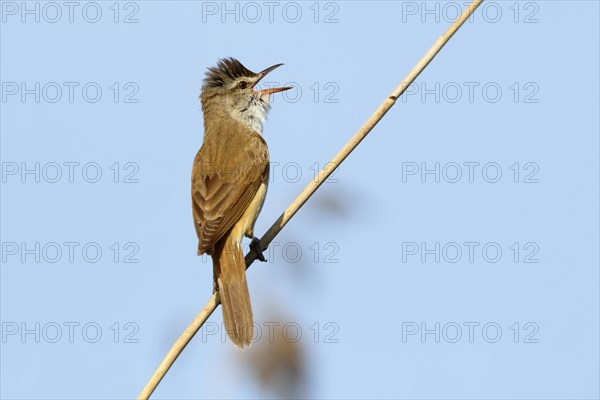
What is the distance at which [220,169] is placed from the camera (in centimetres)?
499

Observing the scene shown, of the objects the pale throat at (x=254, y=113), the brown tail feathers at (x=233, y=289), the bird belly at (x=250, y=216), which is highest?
the pale throat at (x=254, y=113)

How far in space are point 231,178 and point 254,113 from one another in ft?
2.84

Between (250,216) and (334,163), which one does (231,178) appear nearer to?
(250,216)

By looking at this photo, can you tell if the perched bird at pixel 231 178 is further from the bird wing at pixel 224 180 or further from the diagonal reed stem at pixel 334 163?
the diagonal reed stem at pixel 334 163

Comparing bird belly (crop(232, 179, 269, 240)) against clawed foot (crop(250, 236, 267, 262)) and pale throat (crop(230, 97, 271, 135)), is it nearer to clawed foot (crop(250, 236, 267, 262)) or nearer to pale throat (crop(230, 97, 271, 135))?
clawed foot (crop(250, 236, 267, 262))

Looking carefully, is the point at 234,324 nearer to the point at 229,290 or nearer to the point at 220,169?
the point at 229,290

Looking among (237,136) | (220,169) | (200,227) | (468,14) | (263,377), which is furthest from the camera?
(237,136)

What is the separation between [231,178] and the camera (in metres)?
4.89

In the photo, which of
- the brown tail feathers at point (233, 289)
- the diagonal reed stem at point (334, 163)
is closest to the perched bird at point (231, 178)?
the brown tail feathers at point (233, 289)

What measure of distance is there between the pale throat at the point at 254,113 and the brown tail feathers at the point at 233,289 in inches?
48.4

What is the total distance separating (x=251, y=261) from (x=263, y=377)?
1.77 m

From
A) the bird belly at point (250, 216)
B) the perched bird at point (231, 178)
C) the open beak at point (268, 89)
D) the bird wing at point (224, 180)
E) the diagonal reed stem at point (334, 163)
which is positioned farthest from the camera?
the open beak at point (268, 89)

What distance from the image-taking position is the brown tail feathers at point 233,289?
160 inches

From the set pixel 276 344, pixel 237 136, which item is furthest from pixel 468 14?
pixel 237 136
